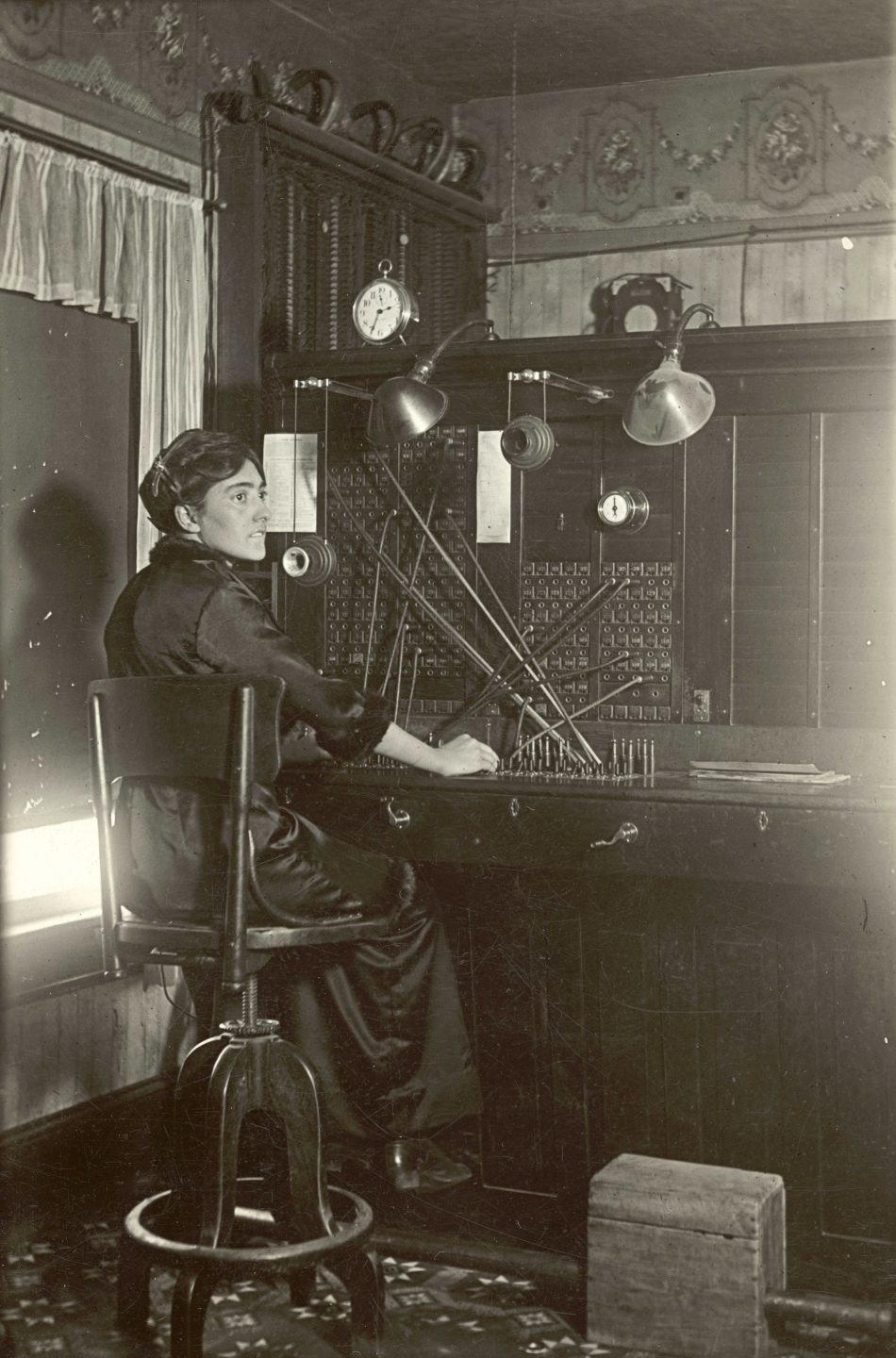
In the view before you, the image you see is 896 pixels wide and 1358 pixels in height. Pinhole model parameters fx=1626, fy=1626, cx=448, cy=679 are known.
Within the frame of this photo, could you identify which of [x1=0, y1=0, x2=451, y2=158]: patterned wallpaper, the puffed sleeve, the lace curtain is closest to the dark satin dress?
the puffed sleeve

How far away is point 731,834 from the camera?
352 cm

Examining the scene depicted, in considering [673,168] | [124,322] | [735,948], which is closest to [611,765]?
[735,948]

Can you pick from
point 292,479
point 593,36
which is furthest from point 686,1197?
point 593,36

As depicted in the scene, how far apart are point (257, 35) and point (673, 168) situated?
1.90 meters

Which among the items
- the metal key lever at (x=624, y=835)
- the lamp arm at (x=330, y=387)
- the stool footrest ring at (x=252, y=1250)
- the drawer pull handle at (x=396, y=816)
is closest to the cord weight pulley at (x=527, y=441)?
the lamp arm at (x=330, y=387)

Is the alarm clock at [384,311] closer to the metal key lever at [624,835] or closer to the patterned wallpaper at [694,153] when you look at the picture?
the metal key lever at [624,835]

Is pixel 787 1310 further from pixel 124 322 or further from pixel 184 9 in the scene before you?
pixel 184 9

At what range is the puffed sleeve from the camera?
3.36 metres

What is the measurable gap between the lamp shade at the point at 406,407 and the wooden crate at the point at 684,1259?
1956mm

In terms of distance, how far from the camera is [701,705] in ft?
14.5

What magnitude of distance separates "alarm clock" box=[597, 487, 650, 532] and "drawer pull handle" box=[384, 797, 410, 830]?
109 cm

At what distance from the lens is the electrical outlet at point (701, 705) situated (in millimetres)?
4414

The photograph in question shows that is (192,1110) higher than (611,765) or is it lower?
lower

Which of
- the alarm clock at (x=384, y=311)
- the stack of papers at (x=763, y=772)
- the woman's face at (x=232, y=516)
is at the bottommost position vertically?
the stack of papers at (x=763, y=772)
